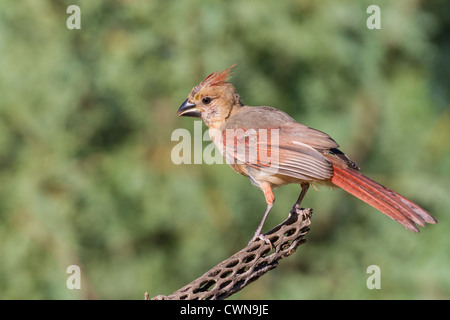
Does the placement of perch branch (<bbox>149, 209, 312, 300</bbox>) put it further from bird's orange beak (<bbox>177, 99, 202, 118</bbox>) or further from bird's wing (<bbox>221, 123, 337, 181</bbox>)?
bird's orange beak (<bbox>177, 99, 202, 118</bbox>)

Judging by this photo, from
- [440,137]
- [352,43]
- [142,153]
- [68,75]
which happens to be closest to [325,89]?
[352,43]

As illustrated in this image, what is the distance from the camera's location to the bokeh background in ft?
16.8

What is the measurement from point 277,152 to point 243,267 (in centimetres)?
86

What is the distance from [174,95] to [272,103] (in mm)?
800

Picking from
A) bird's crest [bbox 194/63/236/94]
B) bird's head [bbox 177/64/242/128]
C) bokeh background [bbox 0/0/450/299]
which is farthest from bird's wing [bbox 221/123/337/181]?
bokeh background [bbox 0/0/450/299]

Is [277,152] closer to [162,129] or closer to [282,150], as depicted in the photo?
[282,150]

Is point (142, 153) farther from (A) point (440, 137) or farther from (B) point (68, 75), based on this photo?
(A) point (440, 137)

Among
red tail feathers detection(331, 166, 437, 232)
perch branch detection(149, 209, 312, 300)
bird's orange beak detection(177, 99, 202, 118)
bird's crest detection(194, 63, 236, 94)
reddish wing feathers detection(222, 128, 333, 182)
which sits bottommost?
perch branch detection(149, 209, 312, 300)

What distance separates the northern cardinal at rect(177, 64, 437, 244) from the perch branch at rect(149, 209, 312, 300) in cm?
9

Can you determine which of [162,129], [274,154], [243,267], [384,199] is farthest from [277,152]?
[162,129]

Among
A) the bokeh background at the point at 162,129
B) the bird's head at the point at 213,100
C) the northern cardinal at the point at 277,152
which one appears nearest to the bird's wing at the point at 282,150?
the northern cardinal at the point at 277,152

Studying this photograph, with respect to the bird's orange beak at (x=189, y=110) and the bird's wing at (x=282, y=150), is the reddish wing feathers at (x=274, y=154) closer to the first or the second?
the bird's wing at (x=282, y=150)

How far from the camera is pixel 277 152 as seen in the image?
3.33 metres

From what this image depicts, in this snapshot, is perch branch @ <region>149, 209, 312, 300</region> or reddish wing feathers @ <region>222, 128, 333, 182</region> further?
reddish wing feathers @ <region>222, 128, 333, 182</region>
